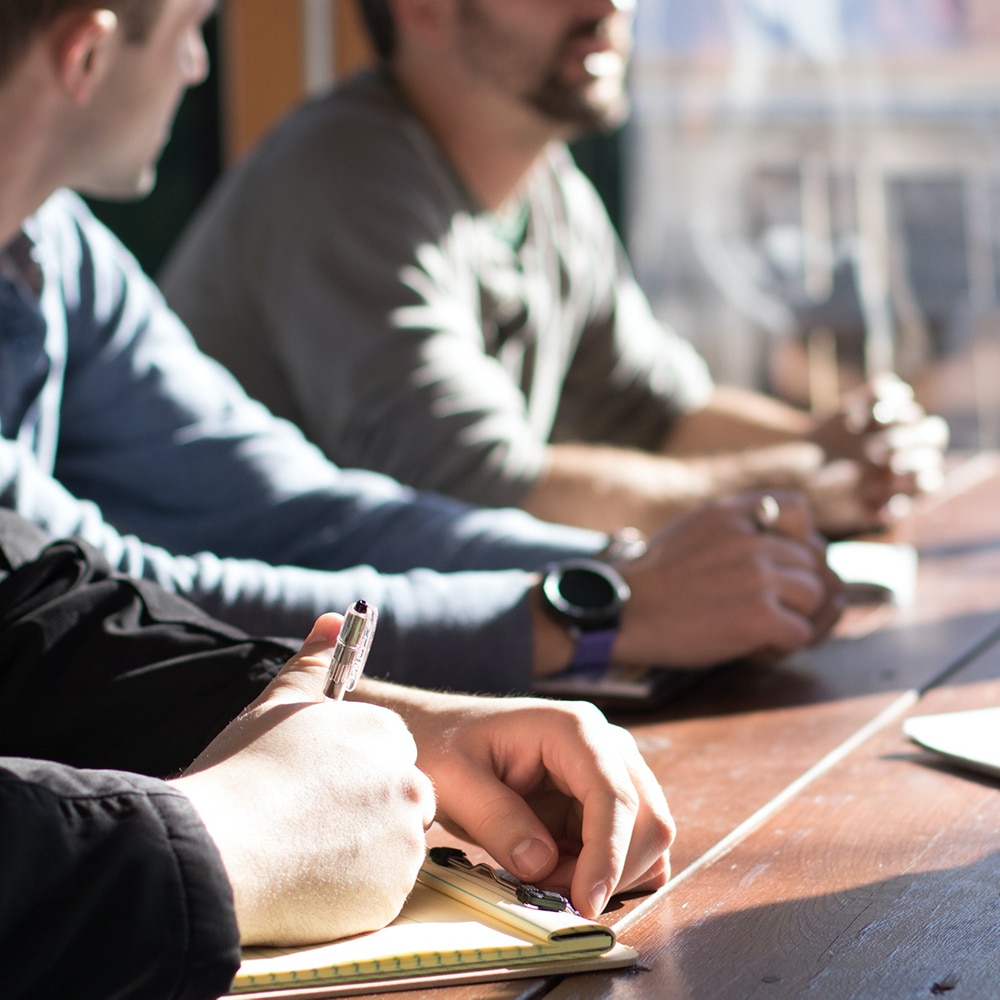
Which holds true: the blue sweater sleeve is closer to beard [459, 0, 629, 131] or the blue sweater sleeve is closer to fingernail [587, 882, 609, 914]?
fingernail [587, 882, 609, 914]

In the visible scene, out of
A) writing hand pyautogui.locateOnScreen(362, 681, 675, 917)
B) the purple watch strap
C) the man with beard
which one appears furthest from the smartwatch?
the man with beard

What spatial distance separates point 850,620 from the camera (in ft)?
4.20

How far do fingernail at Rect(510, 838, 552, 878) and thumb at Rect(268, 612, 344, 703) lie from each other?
0.12 meters

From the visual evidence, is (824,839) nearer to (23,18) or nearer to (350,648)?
(350,648)

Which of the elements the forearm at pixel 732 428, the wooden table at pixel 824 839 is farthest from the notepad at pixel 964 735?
the forearm at pixel 732 428

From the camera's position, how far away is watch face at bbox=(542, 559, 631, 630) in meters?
1.08

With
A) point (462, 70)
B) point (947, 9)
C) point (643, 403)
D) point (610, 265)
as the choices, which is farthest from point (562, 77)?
point (947, 9)

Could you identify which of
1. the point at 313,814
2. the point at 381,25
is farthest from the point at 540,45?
the point at 313,814

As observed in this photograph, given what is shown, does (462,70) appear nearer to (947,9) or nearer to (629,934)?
(629,934)

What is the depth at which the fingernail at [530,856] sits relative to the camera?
2.20 feet

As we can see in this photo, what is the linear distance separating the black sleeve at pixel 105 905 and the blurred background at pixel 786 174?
3.92 metres

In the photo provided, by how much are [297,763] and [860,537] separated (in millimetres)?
1177

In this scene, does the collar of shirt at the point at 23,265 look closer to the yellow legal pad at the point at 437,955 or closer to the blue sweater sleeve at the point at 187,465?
the blue sweater sleeve at the point at 187,465

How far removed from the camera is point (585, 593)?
43.7 inches
